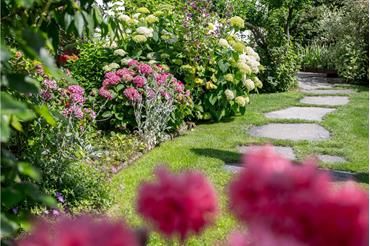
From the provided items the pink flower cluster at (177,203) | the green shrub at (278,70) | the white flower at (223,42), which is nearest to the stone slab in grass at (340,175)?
the white flower at (223,42)

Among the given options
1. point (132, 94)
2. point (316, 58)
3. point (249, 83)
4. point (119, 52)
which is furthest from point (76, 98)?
point (316, 58)

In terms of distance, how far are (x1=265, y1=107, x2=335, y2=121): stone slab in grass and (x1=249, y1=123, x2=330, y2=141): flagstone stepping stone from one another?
0.62 metres

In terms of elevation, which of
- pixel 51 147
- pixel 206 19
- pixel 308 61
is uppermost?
pixel 206 19

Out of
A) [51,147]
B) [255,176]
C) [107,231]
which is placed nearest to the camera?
[107,231]

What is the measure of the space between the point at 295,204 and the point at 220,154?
5.35 metres

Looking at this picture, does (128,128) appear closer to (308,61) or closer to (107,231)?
(107,231)

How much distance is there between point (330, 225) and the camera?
1.91 feet

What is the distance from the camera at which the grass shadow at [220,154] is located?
18.9ft

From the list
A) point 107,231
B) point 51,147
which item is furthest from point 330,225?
point 51,147

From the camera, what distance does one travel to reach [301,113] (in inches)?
353

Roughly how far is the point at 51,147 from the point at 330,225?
3805 mm

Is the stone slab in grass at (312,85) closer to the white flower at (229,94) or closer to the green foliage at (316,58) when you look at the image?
the green foliage at (316,58)

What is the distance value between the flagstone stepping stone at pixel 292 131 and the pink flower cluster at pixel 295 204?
251 inches

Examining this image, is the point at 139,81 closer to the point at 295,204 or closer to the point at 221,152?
the point at 221,152
